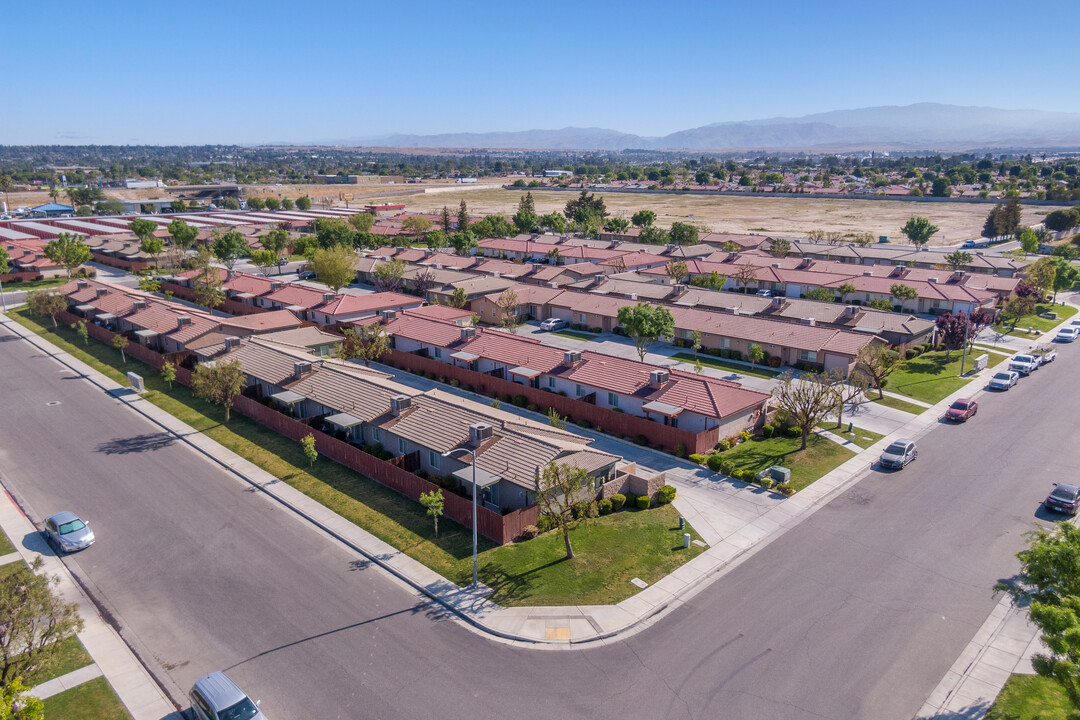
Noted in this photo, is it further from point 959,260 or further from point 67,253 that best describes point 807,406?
point 67,253

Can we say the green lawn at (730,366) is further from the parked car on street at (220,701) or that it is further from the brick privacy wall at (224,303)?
→ the parked car on street at (220,701)

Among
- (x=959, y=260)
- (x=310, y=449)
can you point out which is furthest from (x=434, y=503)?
(x=959, y=260)

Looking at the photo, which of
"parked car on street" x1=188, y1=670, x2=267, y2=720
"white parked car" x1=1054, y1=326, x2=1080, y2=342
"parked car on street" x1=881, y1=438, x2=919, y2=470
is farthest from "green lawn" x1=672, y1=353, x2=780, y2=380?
"parked car on street" x1=188, y1=670, x2=267, y2=720

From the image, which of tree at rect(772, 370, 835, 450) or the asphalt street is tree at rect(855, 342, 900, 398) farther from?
the asphalt street

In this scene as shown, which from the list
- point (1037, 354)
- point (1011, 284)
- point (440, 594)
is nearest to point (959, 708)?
point (440, 594)

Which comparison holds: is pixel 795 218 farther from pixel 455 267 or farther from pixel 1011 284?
pixel 455 267
